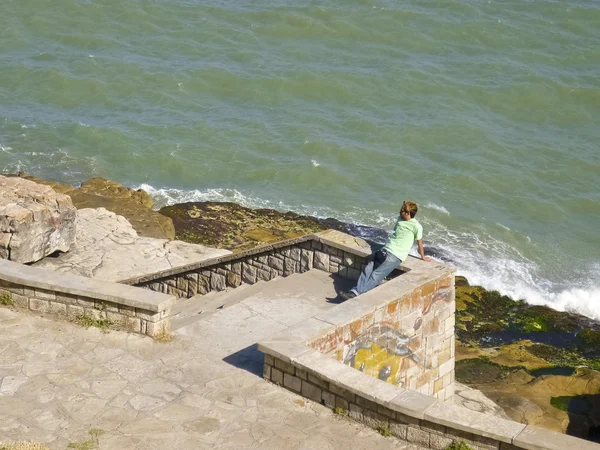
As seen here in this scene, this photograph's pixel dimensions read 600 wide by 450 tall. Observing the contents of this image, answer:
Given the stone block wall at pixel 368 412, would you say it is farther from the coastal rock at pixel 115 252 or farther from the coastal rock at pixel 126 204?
the coastal rock at pixel 126 204

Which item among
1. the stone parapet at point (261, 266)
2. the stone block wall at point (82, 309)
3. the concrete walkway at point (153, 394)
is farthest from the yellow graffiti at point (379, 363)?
the stone block wall at point (82, 309)

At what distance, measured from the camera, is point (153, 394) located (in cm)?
1008

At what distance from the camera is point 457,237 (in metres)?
25.1

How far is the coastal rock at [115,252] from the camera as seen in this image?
48.7ft

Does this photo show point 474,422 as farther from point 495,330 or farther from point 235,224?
point 235,224

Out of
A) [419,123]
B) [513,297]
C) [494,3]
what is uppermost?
[494,3]

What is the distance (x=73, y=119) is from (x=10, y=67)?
14.4 feet

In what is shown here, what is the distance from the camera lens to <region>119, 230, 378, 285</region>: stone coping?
13.6 meters

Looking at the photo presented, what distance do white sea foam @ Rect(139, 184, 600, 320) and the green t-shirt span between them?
1005 centimetres

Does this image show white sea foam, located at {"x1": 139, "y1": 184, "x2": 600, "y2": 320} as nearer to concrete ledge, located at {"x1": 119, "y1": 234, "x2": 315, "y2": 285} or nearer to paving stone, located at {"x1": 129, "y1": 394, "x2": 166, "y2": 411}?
concrete ledge, located at {"x1": 119, "y1": 234, "x2": 315, "y2": 285}

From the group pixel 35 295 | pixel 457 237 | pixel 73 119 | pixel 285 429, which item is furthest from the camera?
pixel 73 119

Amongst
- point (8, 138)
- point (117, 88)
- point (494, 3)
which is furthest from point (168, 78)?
point (494, 3)

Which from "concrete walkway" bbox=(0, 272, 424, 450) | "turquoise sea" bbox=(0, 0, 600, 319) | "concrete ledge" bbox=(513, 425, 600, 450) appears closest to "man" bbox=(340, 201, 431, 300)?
"concrete walkway" bbox=(0, 272, 424, 450)

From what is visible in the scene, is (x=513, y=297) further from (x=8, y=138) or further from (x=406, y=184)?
(x=8, y=138)
